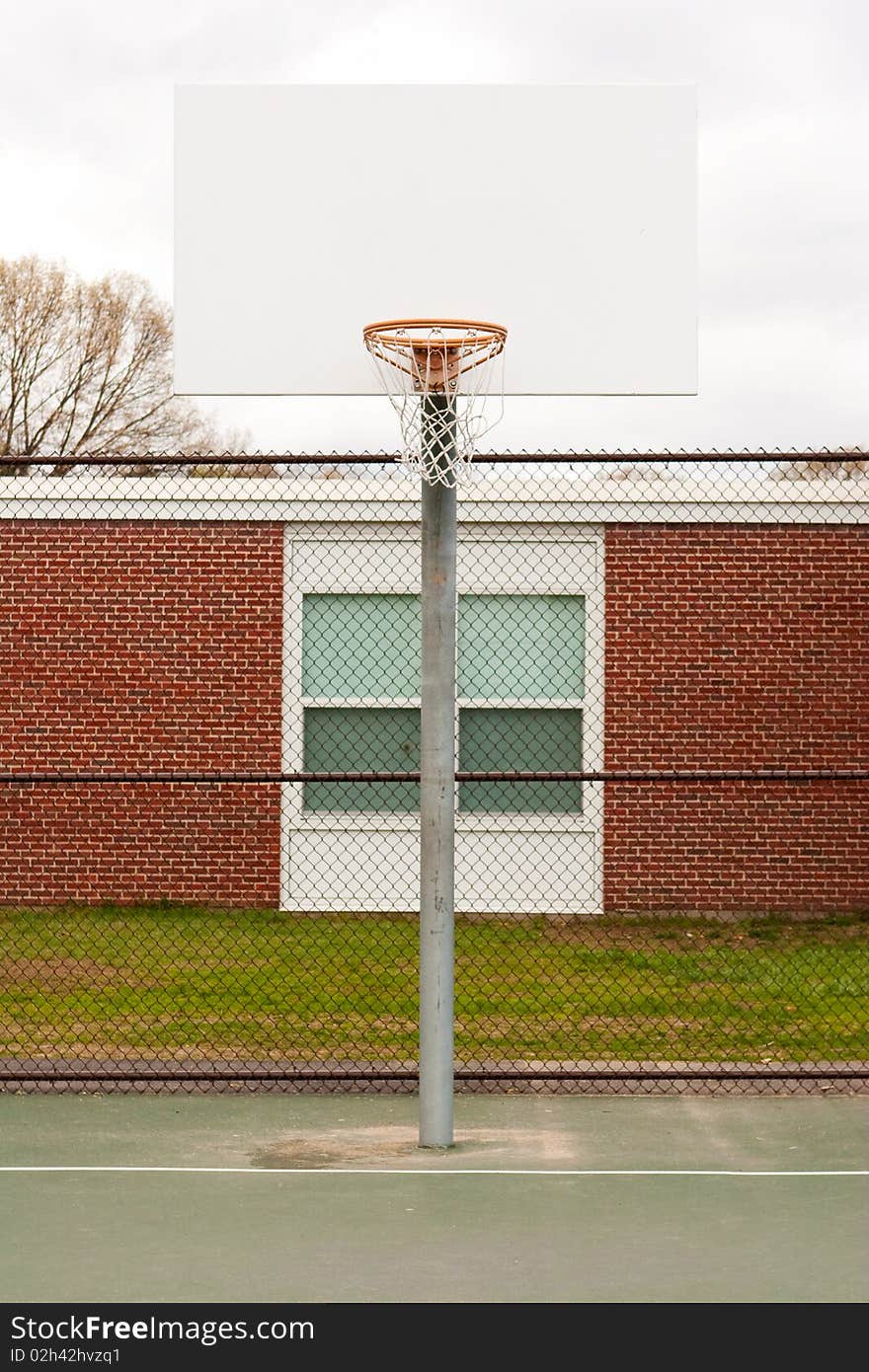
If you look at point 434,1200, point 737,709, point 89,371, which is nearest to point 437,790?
point 434,1200

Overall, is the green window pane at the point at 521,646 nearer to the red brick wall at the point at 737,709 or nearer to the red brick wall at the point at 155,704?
the red brick wall at the point at 737,709

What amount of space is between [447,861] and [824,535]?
8176 mm

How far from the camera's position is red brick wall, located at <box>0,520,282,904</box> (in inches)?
552

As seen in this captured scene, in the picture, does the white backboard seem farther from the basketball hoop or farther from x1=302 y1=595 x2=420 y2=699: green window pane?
x1=302 y1=595 x2=420 y2=699: green window pane

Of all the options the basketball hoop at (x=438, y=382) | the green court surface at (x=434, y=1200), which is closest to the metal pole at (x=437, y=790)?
the basketball hoop at (x=438, y=382)

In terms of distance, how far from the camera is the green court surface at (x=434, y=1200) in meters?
5.13

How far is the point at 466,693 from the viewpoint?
45.7ft

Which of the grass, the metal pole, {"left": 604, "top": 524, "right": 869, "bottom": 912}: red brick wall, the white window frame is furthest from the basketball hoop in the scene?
{"left": 604, "top": 524, "right": 869, "bottom": 912}: red brick wall

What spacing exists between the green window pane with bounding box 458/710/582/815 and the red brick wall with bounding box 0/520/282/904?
63.4 inches

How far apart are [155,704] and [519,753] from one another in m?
3.05

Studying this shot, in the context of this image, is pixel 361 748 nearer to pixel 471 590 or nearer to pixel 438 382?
pixel 471 590

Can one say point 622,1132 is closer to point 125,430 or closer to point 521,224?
point 521,224

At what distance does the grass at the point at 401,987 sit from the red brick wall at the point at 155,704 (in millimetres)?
393
